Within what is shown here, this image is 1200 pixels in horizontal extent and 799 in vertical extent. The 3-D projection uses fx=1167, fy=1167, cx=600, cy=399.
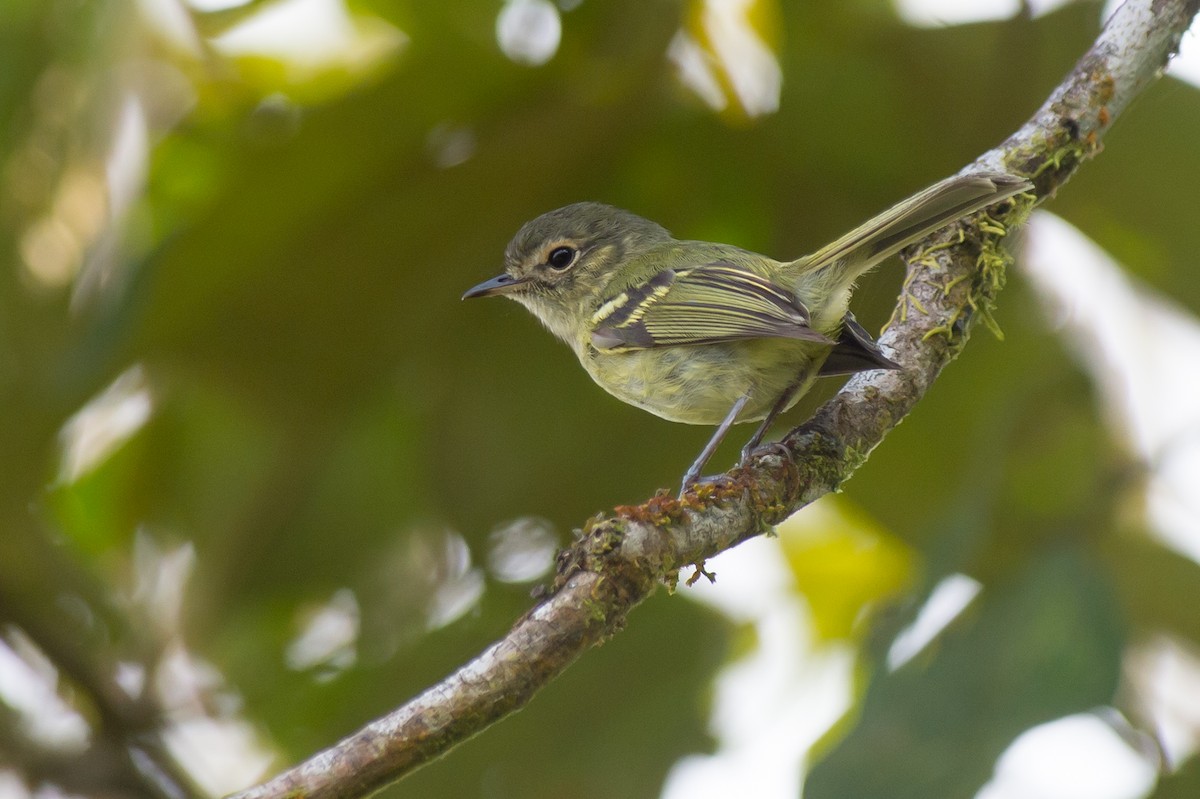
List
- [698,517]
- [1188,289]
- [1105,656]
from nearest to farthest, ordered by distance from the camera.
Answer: [698,517], [1105,656], [1188,289]

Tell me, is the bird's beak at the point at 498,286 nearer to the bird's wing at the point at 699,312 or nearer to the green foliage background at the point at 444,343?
the green foliage background at the point at 444,343

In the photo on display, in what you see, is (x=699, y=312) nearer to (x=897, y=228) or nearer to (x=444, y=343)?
(x=897, y=228)

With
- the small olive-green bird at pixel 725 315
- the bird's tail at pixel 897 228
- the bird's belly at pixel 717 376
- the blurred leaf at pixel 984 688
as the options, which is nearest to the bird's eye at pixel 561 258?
the small olive-green bird at pixel 725 315

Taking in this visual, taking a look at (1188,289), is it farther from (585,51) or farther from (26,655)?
(26,655)

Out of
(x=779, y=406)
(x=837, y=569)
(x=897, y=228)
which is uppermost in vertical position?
(x=897, y=228)

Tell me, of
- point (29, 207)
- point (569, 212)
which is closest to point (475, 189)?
point (569, 212)

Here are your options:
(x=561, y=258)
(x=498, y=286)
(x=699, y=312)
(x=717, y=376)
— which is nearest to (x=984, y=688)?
(x=717, y=376)
